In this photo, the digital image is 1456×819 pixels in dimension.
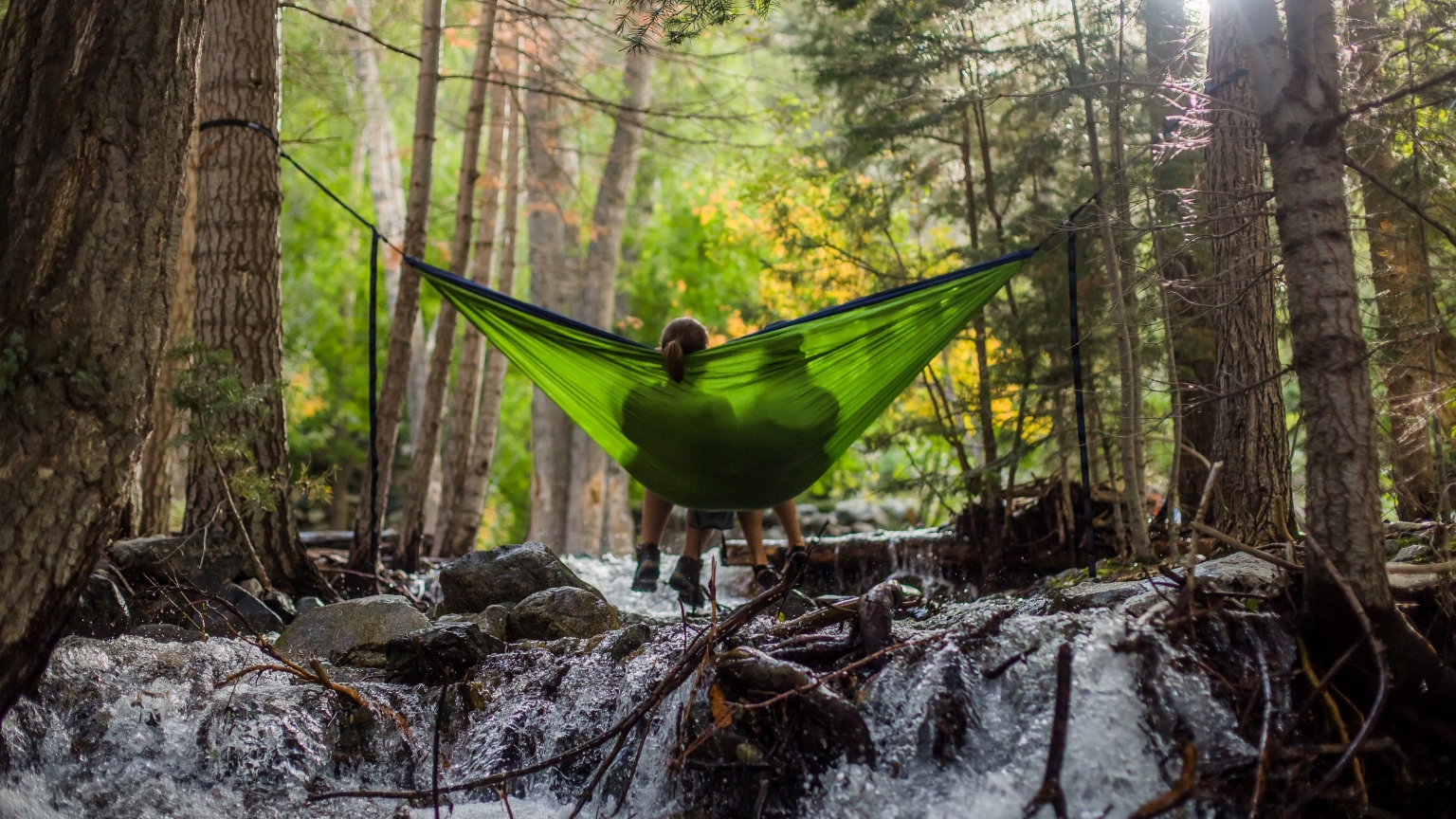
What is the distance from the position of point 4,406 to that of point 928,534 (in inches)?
160

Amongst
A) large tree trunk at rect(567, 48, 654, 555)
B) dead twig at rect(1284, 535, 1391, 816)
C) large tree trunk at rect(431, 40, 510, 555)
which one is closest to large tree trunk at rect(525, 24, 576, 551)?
large tree trunk at rect(567, 48, 654, 555)

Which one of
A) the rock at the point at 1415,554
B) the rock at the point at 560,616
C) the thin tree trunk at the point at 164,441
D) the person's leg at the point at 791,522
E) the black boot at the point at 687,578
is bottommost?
the rock at the point at 560,616

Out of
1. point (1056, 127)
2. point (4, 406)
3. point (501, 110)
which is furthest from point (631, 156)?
point (4, 406)

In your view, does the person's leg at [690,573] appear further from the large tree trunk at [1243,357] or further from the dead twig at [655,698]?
the large tree trunk at [1243,357]

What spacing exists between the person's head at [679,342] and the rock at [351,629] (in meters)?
1.12

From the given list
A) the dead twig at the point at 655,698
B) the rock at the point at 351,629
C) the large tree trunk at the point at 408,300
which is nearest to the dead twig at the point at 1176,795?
the dead twig at the point at 655,698

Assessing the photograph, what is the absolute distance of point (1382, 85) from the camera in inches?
113

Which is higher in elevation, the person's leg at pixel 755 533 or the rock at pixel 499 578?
the person's leg at pixel 755 533

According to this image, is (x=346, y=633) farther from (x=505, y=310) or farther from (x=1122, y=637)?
(x=1122, y=637)

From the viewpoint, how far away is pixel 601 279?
29.8ft

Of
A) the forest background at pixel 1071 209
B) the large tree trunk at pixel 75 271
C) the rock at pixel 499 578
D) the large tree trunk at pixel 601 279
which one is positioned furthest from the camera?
the large tree trunk at pixel 601 279

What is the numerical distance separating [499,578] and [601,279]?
18.5ft

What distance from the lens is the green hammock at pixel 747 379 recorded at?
329 cm

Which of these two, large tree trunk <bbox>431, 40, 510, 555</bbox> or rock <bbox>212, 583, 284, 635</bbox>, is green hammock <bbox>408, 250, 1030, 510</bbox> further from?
large tree trunk <bbox>431, 40, 510, 555</bbox>
